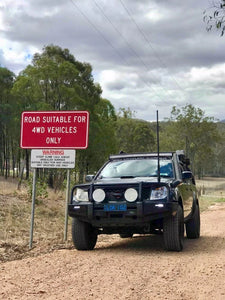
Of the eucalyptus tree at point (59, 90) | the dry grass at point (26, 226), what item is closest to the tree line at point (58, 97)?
the eucalyptus tree at point (59, 90)

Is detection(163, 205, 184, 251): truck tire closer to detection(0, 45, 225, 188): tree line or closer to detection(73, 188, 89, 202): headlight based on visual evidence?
detection(73, 188, 89, 202): headlight

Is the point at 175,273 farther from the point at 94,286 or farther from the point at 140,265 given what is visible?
the point at 94,286

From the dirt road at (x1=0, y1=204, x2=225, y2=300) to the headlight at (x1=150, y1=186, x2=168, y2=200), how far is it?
921 millimetres

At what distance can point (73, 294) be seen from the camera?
436cm

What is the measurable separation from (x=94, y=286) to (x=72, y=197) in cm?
274

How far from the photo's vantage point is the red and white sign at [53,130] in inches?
333

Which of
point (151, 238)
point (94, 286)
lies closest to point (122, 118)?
point (151, 238)

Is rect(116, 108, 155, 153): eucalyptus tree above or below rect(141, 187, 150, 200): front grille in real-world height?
above

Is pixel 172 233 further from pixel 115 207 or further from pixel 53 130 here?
pixel 53 130

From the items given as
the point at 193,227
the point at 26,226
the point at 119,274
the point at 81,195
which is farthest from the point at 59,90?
the point at 119,274

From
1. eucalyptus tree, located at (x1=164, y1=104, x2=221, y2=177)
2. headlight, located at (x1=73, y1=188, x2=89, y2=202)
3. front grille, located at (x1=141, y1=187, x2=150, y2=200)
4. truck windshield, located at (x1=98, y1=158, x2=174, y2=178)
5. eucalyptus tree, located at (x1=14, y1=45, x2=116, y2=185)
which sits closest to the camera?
front grille, located at (x1=141, y1=187, x2=150, y2=200)

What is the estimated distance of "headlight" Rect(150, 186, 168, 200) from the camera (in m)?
6.68

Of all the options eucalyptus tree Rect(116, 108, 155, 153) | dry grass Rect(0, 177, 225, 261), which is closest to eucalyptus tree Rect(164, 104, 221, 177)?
eucalyptus tree Rect(116, 108, 155, 153)

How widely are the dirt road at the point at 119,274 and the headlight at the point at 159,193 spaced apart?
92cm
